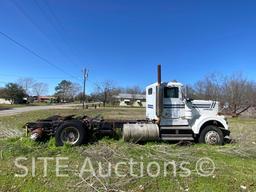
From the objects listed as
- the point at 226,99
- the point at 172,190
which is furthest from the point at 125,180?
the point at 226,99

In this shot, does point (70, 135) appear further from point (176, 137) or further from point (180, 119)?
point (180, 119)

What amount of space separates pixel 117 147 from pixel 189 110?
3.28m

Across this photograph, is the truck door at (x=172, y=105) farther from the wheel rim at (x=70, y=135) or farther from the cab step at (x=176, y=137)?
the wheel rim at (x=70, y=135)

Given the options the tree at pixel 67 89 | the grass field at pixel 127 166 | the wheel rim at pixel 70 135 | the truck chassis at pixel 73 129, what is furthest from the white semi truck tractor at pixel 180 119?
the tree at pixel 67 89

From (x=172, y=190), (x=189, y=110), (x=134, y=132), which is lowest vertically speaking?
(x=172, y=190)

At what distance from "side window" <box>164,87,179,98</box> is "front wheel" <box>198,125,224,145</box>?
66.0 inches

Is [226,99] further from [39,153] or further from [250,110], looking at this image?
[39,153]

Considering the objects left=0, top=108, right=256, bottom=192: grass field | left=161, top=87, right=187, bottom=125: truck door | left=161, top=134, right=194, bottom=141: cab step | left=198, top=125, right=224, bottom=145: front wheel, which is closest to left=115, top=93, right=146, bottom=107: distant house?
left=161, top=87, right=187, bottom=125: truck door

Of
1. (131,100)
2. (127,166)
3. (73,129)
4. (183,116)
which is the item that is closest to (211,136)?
(183,116)

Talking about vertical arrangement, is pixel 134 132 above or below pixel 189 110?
below

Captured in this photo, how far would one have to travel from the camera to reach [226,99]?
47250 millimetres

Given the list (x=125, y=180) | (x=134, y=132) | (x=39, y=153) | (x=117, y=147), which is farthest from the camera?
(x=134, y=132)

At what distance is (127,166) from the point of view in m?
6.52

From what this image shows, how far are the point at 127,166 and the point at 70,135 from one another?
10.5 feet
